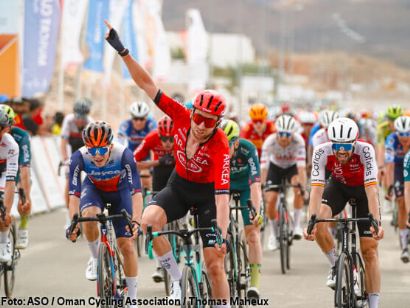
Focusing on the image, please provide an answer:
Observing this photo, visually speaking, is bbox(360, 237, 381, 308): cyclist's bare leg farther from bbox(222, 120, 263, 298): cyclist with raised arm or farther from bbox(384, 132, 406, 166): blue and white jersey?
bbox(384, 132, 406, 166): blue and white jersey

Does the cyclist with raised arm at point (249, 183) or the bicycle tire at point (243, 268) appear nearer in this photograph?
the bicycle tire at point (243, 268)

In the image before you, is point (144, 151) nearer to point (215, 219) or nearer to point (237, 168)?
point (237, 168)

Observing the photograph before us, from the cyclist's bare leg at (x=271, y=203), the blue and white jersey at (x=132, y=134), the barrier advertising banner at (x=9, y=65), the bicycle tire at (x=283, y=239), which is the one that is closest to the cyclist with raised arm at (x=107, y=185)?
the bicycle tire at (x=283, y=239)

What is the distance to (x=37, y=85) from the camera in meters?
22.9

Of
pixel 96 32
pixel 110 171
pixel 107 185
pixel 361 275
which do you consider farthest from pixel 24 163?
pixel 96 32

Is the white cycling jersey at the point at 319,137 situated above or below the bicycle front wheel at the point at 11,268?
above

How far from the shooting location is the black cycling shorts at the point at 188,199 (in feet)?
29.6

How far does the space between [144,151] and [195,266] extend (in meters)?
4.71

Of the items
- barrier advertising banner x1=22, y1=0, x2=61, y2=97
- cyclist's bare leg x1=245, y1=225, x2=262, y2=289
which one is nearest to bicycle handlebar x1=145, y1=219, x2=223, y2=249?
cyclist's bare leg x1=245, y1=225, x2=262, y2=289

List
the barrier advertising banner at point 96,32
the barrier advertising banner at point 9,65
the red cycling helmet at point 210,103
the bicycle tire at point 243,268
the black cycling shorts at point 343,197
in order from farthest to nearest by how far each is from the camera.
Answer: the barrier advertising banner at point 96,32 → the barrier advertising banner at point 9,65 → the bicycle tire at point 243,268 → the black cycling shorts at point 343,197 → the red cycling helmet at point 210,103

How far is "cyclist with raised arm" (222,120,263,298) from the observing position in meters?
11.0

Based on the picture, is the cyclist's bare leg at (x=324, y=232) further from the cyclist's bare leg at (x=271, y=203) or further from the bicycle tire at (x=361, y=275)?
the cyclist's bare leg at (x=271, y=203)

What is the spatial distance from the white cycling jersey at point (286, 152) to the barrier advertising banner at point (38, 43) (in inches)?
341

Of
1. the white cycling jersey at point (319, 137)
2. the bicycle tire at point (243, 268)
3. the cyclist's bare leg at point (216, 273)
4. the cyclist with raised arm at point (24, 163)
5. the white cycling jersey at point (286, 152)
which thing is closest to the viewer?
the cyclist's bare leg at point (216, 273)
